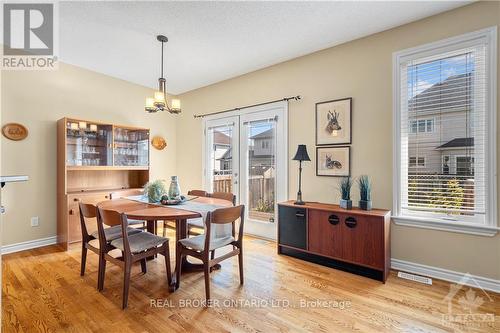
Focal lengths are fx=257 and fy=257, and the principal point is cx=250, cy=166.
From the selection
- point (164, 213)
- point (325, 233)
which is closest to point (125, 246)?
point (164, 213)

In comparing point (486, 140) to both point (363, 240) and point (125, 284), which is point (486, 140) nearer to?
point (363, 240)

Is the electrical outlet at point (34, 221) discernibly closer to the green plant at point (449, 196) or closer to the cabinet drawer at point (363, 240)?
the cabinet drawer at point (363, 240)

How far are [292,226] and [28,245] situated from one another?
11.5 feet

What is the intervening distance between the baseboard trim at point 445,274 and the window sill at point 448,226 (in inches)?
16.1

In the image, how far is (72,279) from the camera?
8.48ft

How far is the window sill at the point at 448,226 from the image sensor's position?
7.72ft

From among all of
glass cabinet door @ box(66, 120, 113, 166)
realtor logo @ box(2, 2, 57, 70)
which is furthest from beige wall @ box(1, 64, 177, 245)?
glass cabinet door @ box(66, 120, 113, 166)

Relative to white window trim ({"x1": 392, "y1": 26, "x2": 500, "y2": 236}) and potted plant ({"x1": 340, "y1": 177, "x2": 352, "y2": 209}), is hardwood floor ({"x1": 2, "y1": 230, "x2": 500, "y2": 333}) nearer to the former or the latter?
white window trim ({"x1": 392, "y1": 26, "x2": 500, "y2": 236})

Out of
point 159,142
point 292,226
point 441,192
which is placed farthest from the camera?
point 159,142

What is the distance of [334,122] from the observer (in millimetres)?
3223

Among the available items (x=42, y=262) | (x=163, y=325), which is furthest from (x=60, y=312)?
(x=42, y=262)

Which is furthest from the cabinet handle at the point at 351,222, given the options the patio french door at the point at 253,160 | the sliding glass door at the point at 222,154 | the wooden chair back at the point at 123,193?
the wooden chair back at the point at 123,193

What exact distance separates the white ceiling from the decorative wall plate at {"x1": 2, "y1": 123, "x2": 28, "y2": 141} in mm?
1113

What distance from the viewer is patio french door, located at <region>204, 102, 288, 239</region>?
12.4 feet
